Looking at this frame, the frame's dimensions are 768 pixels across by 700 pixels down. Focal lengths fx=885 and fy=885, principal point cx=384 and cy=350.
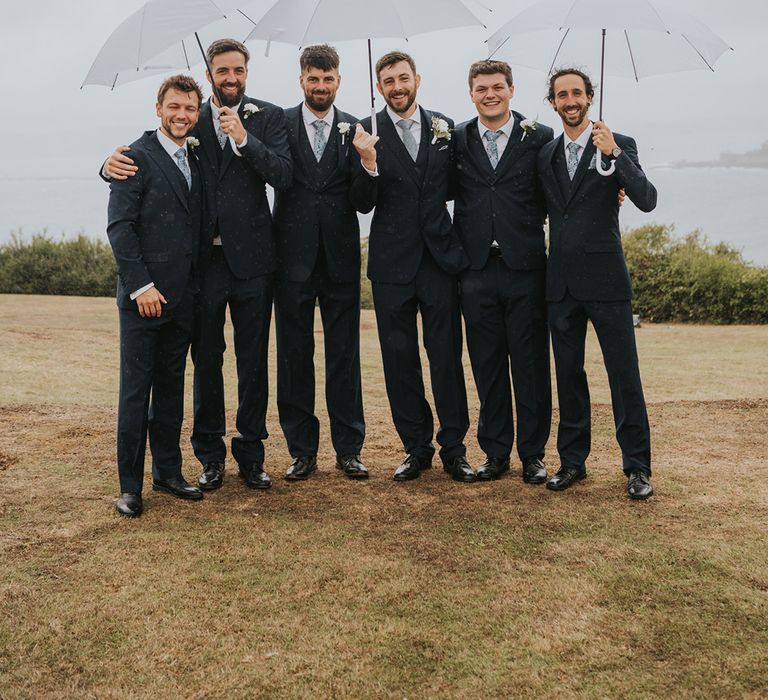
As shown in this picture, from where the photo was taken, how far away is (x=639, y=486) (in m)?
4.97

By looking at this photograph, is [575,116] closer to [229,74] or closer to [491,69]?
[491,69]

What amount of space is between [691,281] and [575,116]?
45.7 feet

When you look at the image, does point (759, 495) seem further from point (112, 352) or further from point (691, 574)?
point (112, 352)

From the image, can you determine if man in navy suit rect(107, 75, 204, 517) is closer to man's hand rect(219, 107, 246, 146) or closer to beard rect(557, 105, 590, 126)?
man's hand rect(219, 107, 246, 146)

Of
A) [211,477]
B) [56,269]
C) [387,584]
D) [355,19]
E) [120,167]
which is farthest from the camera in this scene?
[56,269]

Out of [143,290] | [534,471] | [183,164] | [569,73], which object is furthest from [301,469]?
[569,73]

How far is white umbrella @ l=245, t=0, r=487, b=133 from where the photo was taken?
470cm

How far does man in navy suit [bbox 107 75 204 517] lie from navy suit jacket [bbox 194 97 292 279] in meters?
0.09

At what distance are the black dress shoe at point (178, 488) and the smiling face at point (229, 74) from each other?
2156 mm

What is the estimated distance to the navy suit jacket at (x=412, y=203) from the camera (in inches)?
200

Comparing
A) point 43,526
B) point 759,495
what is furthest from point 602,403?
point 43,526

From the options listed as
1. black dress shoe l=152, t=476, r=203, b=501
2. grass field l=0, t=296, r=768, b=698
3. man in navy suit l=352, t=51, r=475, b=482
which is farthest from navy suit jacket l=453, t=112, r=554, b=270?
black dress shoe l=152, t=476, r=203, b=501

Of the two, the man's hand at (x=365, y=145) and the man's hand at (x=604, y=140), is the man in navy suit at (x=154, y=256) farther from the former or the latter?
the man's hand at (x=604, y=140)

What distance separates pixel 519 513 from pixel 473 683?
173 cm
